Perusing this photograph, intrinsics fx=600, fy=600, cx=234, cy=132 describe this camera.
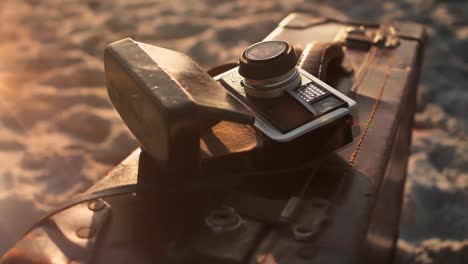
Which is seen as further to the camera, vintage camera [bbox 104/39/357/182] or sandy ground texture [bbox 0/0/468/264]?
sandy ground texture [bbox 0/0/468/264]

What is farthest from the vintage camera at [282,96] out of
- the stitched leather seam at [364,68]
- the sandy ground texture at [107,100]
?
the sandy ground texture at [107,100]

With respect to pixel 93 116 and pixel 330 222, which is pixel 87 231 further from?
pixel 93 116

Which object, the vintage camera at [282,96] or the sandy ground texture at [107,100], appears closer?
the vintage camera at [282,96]

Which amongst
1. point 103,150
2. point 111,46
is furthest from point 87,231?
point 103,150

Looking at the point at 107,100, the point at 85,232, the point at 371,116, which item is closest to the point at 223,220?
the point at 85,232

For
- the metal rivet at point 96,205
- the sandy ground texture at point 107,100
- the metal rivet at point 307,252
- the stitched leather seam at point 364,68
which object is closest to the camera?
the metal rivet at point 307,252

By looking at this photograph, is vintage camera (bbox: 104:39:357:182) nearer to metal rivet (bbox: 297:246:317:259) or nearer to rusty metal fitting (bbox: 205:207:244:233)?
rusty metal fitting (bbox: 205:207:244:233)

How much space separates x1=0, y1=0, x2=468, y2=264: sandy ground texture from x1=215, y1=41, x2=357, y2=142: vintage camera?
726 millimetres

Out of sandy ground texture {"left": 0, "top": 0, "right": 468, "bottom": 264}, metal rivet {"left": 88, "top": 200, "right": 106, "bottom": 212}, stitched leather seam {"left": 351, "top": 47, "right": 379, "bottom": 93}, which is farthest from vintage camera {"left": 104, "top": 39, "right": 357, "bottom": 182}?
sandy ground texture {"left": 0, "top": 0, "right": 468, "bottom": 264}

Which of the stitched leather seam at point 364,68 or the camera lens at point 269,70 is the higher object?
the camera lens at point 269,70

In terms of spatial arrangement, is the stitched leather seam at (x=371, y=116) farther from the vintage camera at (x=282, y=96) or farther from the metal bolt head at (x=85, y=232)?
the metal bolt head at (x=85, y=232)

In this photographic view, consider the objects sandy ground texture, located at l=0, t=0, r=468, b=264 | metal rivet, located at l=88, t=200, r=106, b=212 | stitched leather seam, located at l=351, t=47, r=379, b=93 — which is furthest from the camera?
sandy ground texture, located at l=0, t=0, r=468, b=264

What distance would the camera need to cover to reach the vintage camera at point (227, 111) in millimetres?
948

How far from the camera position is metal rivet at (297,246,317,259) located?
938mm
